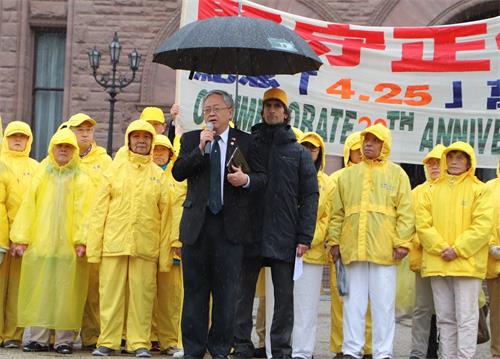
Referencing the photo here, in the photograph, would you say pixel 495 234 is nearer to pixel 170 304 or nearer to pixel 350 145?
pixel 350 145

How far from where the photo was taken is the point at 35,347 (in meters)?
9.65

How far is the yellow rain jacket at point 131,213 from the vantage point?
375 inches

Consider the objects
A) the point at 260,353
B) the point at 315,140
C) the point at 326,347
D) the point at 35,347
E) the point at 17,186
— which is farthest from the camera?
the point at 326,347

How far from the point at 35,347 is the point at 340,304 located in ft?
9.26

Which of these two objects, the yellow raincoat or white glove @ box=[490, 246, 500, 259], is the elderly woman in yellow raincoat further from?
white glove @ box=[490, 246, 500, 259]

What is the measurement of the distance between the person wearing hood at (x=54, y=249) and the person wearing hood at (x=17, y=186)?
15.8 inches

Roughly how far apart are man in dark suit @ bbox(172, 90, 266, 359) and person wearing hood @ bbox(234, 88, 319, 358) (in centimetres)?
45

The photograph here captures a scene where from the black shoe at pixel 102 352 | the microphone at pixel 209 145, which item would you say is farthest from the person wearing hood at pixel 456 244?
the black shoe at pixel 102 352

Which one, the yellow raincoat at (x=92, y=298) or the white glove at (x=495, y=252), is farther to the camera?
the yellow raincoat at (x=92, y=298)

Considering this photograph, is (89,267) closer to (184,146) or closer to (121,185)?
(121,185)

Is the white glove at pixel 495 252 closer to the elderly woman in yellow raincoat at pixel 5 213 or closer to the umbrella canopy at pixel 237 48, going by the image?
the umbrella canopy at pixel 237 48

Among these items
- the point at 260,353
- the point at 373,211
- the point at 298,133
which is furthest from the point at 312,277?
the point at 298,133

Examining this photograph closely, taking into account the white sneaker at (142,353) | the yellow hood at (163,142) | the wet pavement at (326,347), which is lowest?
the wet pavement at (326,347)

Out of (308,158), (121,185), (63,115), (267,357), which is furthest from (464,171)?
(63,115)
